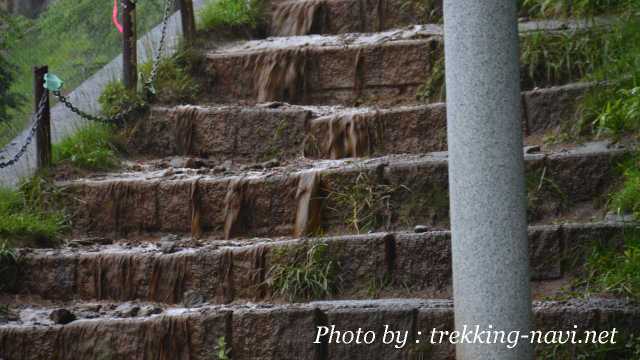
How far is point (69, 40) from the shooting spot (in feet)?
43.4

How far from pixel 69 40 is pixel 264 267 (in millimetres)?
7888

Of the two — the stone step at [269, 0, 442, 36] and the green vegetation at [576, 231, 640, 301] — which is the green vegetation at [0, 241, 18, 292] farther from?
the stone step at [269, 0, 442, 36]

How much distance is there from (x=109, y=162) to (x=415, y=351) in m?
3.42

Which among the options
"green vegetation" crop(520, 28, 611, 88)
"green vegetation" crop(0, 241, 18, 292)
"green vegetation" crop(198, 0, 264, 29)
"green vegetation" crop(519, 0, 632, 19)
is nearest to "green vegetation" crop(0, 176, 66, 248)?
"green vegetation" crop(0, 241, 18, 292)

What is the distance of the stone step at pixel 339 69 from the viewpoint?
318 inches

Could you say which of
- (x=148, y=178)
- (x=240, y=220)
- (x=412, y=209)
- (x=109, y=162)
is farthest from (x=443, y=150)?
(x=109, y=162)

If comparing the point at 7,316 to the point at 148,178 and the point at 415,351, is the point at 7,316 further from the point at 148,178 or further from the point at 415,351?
the point at 415,351

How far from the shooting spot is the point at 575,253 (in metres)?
5.78

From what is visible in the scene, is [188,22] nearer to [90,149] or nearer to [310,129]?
[90,149]

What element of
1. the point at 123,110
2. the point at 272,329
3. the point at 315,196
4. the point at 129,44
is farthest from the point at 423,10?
the point at 272,329

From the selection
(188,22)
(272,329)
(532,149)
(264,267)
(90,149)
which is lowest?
(272,329)

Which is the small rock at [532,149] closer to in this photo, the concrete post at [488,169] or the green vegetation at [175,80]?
the concrete post at [488,169]

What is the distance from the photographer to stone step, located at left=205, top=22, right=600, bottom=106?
8.09m

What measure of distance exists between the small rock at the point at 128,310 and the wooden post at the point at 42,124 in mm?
1796
